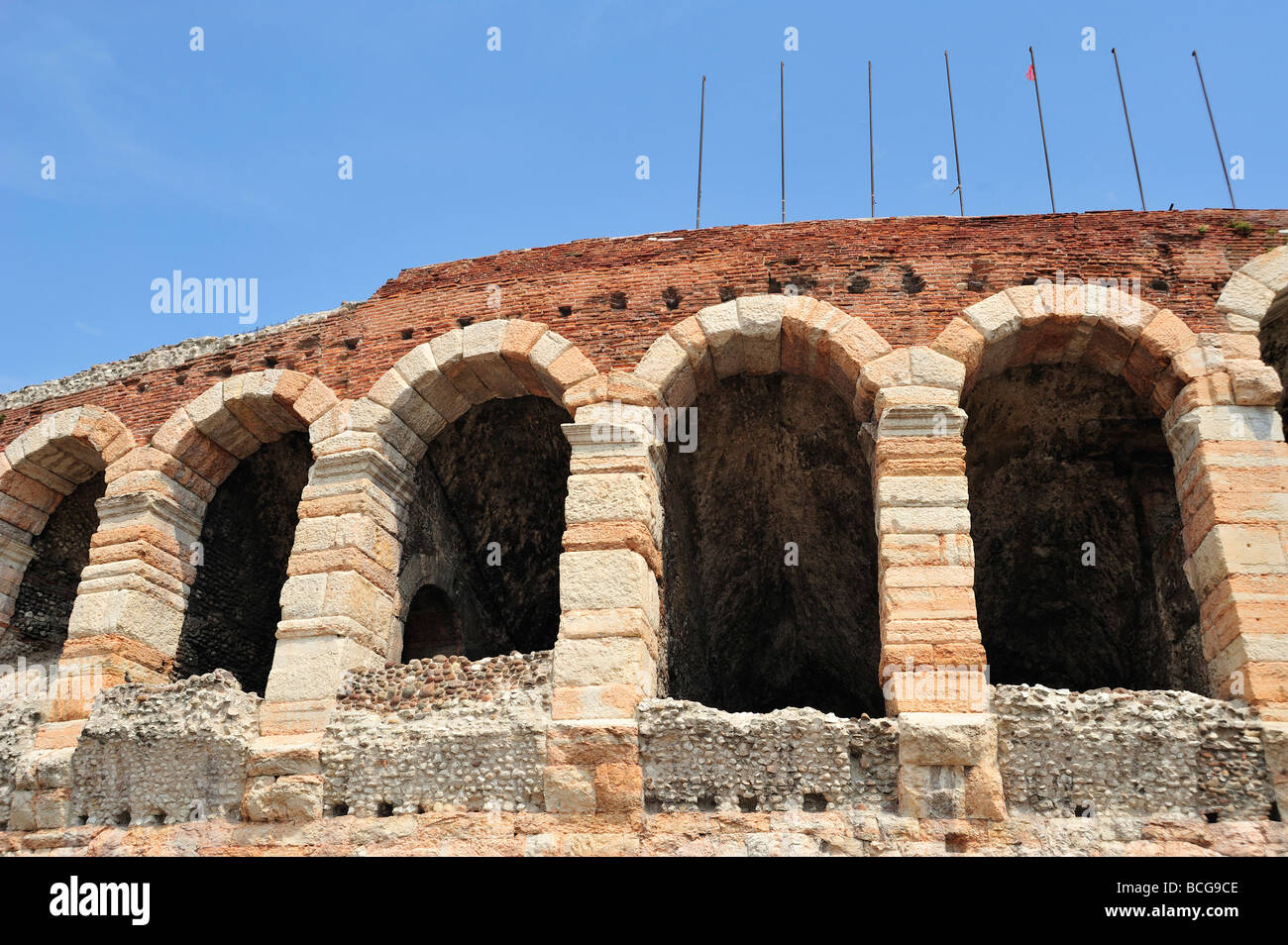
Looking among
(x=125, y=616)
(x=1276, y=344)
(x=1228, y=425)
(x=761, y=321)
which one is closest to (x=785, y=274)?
(x=761, y=321)

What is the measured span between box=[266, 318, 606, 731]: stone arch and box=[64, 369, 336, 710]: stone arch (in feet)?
2.13

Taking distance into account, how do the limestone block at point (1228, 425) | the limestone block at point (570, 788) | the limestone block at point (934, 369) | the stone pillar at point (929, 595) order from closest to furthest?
the stone pillar at point (929, 595), the limestone block at point (570, 788), the limestone block at point (1228, 425), the limestone block at point (934, 369)

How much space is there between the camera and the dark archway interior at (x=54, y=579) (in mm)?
11547

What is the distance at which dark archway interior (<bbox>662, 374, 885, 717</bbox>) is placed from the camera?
1087 centimetres

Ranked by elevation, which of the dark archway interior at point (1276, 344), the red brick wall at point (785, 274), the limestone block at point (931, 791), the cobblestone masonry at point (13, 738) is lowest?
the limestone block at point (931, 791)

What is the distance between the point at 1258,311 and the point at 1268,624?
2826mm

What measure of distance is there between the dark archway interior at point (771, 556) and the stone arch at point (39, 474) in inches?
220

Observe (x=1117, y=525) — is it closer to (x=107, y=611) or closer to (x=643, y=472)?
(x=643, y=472)

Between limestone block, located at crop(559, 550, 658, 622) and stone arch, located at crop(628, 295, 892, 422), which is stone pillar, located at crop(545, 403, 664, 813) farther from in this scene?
stone arch, located at crop(628, 295, 892, 422)

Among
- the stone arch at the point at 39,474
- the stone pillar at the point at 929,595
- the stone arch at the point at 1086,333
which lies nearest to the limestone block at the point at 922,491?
the stone pillar at the point at 929,595

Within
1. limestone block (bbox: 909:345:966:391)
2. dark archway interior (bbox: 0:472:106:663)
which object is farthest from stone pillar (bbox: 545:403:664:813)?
dark archway interior (bbox: 0:472:106:663)

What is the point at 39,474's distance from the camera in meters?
11.8

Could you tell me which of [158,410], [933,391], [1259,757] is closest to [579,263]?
[933,391]

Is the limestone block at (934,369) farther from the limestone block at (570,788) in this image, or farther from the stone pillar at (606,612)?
the limestone block at (570,788)
